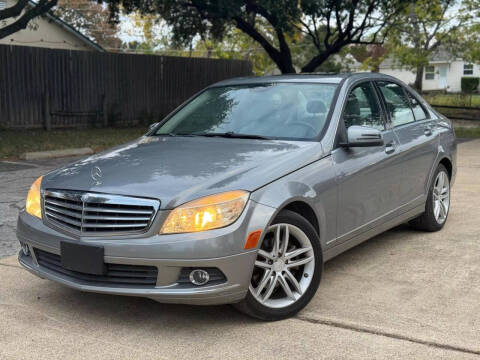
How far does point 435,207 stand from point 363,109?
1567mm

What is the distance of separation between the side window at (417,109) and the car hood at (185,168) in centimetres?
200

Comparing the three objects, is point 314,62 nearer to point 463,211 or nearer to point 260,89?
point 463,211

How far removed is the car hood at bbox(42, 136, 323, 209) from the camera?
12.4 ft

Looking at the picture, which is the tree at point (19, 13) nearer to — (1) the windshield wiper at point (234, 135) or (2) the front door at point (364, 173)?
(1) the windshield wiper at point (234, 135)

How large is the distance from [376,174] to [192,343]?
2139 millimetres

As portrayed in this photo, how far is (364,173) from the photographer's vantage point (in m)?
4.84

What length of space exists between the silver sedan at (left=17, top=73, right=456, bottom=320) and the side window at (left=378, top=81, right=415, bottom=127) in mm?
135

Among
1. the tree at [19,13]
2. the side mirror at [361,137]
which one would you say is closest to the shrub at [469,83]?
the tree at [19,13]

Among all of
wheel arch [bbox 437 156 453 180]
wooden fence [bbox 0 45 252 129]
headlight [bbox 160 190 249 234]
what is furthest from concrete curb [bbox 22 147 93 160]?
headlight [bbox 160 190 249 234]

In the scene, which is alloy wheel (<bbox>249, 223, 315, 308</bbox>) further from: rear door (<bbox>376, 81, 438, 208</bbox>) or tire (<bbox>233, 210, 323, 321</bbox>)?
rear door (<bbox>376, 81, 438, 208</bbox>)

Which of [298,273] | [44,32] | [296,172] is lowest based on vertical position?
[298,273]

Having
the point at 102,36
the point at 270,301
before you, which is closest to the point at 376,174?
the point at 270,301

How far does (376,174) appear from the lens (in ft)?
16.4

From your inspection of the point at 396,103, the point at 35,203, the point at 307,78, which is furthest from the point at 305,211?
the point at 396,103
